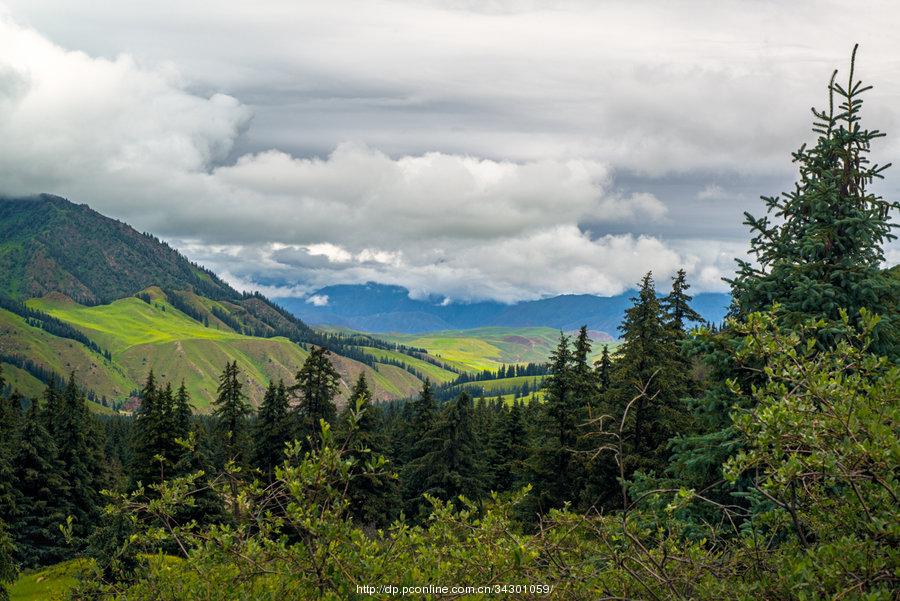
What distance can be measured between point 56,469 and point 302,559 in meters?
52.1

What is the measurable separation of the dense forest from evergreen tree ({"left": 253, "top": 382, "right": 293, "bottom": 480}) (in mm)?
5519

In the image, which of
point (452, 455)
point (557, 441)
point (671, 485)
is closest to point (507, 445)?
point (452, 455)

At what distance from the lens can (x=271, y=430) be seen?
1688 inches

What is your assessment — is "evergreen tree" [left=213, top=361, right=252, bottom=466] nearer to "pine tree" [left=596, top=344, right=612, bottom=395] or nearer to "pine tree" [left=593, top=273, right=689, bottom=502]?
"pine tree" [left=596, top=344, right=612, bottom=395]

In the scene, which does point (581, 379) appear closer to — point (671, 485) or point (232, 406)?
point (671, 485)

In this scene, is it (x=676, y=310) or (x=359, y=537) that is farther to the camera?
(x=676, y=310)

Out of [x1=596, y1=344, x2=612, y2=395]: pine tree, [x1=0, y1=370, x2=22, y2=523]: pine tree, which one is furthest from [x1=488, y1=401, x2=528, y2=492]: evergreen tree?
[x1=0, y1=370, x2=22, y2=523]: pine tree

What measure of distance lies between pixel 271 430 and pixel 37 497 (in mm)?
20445

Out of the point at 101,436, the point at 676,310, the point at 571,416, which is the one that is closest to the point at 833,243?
the point at 571,416

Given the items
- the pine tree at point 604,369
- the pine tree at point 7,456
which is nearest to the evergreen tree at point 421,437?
the pine tree at point 604,369

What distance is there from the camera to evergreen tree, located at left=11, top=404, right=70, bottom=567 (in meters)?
43.8

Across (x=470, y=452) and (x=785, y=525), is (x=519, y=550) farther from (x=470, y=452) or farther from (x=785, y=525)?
(x=470, y=452)

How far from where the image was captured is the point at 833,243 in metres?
14.4

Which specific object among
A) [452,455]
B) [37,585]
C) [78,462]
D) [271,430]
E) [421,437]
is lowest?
[37,585]
